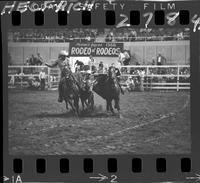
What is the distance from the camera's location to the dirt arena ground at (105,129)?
7.49 m

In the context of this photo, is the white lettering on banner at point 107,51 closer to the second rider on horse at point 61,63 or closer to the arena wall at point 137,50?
the arena wall at point 137,50

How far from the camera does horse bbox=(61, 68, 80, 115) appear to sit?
757 cm

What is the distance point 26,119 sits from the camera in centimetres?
752

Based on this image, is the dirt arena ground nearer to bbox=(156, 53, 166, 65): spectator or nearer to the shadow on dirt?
the shadow on dirt

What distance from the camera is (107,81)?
7574 millimetres

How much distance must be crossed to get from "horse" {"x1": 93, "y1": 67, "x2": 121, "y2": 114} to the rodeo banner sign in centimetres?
23

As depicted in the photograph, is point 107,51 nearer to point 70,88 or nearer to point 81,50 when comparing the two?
point 81,50

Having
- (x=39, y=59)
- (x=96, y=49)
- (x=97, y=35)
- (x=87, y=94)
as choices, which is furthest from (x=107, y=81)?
(x=39, y=59)

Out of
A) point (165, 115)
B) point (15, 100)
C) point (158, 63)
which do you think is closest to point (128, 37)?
point (158, 63)

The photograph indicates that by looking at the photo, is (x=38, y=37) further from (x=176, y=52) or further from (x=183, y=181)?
(x=183, y=181)

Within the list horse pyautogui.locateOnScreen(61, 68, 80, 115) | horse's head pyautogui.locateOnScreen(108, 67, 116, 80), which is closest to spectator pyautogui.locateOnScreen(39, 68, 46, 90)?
horse pyautogui.locateOnScreen(61, 68, 80, 115)

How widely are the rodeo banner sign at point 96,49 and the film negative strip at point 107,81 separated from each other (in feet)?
0.04

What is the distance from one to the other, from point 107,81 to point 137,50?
1.53 feet

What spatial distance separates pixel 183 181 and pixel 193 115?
71 cm
